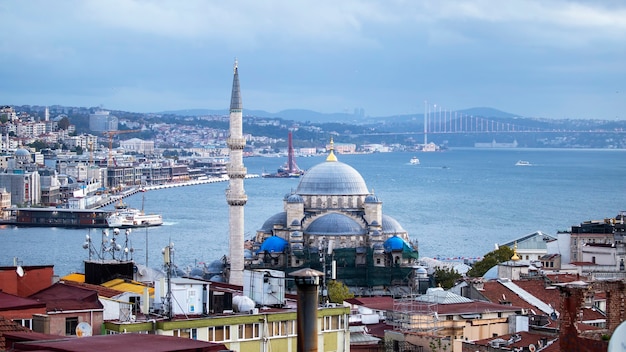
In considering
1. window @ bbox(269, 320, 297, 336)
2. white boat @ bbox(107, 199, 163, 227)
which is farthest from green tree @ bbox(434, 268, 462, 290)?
white boat @ bbox(107, 199, 163, 227)

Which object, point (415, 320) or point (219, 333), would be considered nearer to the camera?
point (219, 333)

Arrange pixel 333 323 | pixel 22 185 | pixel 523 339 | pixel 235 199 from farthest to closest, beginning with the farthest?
pixel 22 185 → pixel 235 199 → pixel 523 339 → pixel 333 323

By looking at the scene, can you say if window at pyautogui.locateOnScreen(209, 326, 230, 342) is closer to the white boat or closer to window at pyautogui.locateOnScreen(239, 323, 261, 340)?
window at pyautogui.locateOnScreen(239, 323, 261, 340)

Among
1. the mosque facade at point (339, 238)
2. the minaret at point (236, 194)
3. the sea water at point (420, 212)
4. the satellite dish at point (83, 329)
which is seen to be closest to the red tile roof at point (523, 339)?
the satellite dish at point (83, 329)

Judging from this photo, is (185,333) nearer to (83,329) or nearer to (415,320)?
(83,329)

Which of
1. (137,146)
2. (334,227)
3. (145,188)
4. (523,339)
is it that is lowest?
(145,188)

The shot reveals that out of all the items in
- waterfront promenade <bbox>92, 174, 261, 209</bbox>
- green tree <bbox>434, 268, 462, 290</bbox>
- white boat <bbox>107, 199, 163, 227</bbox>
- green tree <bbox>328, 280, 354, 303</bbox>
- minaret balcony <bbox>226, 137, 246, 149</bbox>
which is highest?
minaret balcony <bbox>226, 137, 246, 149</bbox>

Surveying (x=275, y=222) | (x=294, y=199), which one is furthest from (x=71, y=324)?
(x=275, y=222)
